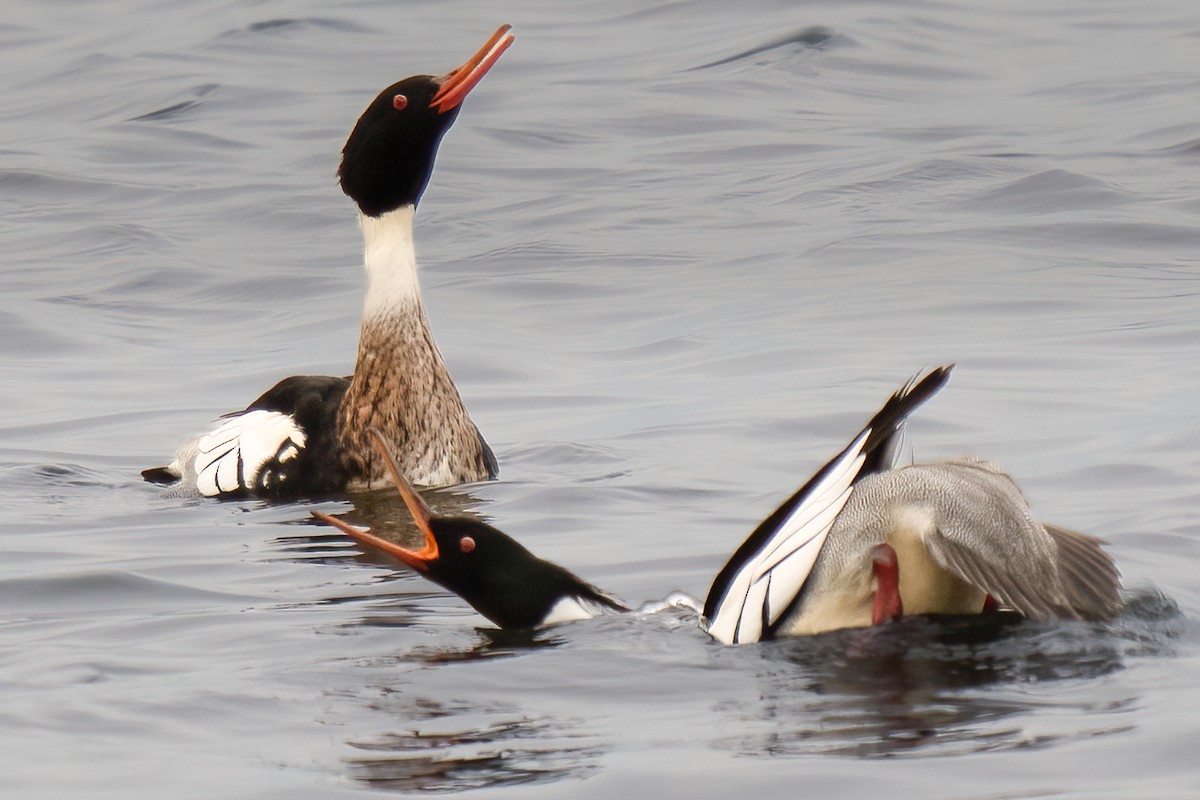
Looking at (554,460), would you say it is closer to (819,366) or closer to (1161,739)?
(819,366)

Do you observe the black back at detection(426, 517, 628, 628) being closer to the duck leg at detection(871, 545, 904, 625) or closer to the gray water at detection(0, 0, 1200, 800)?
the gray water at detection(0, 0, 1200, 800)

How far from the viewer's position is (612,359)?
1171 cm

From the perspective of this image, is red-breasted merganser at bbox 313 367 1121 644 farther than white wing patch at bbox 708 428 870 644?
No

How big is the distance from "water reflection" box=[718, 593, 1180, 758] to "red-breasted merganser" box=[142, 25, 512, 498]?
3629mm

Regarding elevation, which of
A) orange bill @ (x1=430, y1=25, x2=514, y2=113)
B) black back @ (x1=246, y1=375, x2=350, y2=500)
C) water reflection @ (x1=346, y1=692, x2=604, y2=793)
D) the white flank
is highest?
orange bill @ (x1=430, y1=25, x2=514, y2=113)

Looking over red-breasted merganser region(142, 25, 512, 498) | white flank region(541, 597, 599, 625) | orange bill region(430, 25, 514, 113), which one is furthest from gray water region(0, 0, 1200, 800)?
orange bill region(430, 25, 514, 113)

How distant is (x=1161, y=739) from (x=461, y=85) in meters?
5.21

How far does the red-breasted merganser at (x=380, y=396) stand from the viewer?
858cm

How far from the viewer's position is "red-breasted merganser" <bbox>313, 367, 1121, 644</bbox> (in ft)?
16.3

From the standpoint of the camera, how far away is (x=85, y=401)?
36.4ft

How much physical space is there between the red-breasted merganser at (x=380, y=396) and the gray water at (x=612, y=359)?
231mm

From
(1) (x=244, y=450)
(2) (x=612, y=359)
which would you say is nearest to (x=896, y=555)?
(1) (x=244, y=450)

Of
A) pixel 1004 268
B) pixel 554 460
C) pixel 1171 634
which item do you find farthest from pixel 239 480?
pixel 1004 268

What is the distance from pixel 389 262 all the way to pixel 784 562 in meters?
4.29
